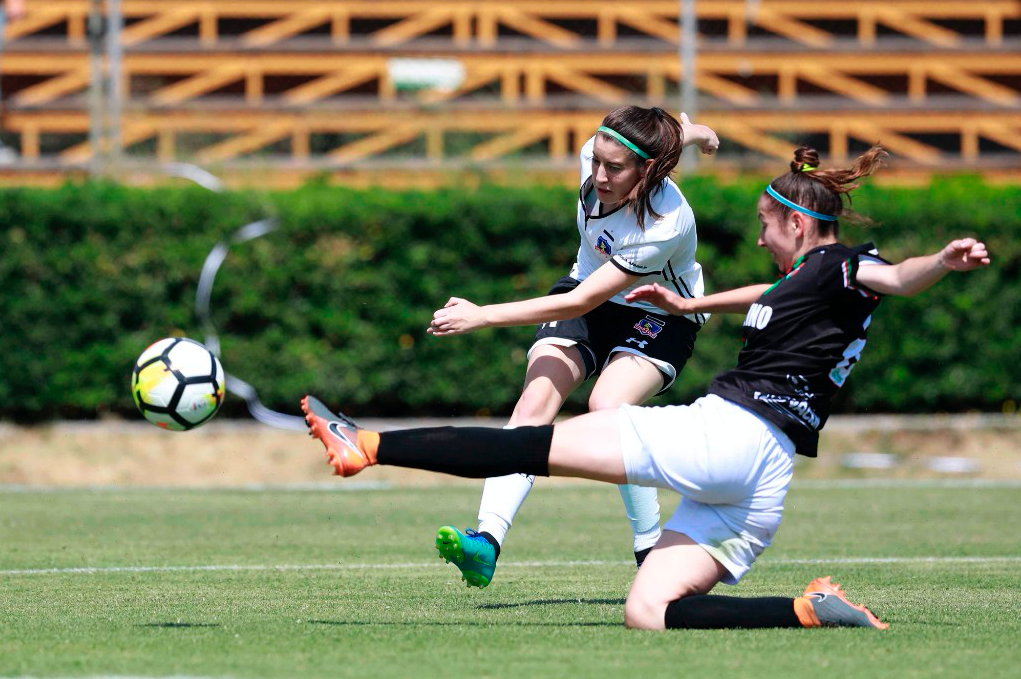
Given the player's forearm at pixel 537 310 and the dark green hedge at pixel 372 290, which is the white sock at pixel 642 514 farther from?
the dark green hedge at pixel 372 290

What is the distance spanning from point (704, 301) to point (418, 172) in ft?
57.2

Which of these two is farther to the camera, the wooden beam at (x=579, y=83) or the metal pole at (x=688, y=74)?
the wooden beam at (x=579, y=83)

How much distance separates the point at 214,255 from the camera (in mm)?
16016

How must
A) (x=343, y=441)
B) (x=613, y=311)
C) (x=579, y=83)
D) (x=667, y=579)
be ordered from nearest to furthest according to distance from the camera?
(x=343, y=441), (x=667, y=579), (x=613, y=311), (x=579, y=83)

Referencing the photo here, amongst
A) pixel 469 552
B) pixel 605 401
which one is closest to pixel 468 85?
pixel 605 401

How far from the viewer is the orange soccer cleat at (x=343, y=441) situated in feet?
16.2

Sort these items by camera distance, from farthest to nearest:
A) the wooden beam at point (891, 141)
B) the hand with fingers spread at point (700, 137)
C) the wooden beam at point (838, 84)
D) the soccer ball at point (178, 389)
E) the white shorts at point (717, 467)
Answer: the wooden beam at point (838, 84), the wooden beam at point (891, 141), the soccer ball at point (178, 389), the hand with fingers spread at point (700, 137), the white shorts at point (717, 467)

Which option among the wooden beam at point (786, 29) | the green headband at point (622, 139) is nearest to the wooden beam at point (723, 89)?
the wooden beam at point (786, 29)

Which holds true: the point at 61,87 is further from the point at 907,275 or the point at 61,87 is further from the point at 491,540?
the point at 907,275

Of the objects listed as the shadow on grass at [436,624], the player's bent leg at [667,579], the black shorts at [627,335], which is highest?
the black shorts at [627,335]

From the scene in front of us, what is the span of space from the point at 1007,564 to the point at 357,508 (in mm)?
5669

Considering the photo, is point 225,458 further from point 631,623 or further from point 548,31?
point 548,31

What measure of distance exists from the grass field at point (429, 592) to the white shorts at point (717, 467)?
0.38 metres

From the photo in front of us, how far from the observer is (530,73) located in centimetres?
2831
